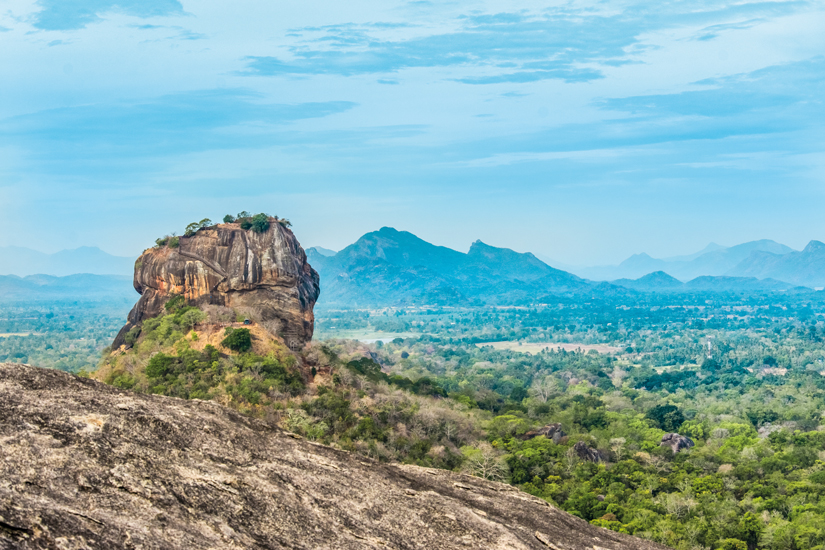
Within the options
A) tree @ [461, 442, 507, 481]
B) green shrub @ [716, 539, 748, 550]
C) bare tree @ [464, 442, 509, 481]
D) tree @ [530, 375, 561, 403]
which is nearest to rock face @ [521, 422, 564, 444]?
tree @ [461, 442, 507, 481]

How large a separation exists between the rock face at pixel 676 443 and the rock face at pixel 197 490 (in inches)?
1194

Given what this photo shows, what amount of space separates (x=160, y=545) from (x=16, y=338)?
135611mm

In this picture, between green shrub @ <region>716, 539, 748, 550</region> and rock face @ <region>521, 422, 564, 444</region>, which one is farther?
rock face @ <region>521, 422, 564, 444</region>

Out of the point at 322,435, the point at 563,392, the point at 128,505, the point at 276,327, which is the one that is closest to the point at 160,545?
the point at 128,505

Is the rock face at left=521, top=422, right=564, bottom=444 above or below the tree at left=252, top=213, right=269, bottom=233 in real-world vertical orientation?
below

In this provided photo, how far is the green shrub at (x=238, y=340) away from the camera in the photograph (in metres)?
36.4

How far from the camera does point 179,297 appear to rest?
42.1m

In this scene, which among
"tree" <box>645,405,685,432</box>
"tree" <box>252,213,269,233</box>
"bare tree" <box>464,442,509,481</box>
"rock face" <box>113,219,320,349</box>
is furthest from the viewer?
"tree" <box>645,405,685,432</box>

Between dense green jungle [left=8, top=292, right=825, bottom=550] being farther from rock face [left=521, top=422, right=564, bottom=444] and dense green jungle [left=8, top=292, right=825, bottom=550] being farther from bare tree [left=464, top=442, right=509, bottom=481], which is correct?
rock face [left=521, top=422, right=564, bottom=444]

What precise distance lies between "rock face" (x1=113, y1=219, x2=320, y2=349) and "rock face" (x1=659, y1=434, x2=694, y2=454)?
24.0 m

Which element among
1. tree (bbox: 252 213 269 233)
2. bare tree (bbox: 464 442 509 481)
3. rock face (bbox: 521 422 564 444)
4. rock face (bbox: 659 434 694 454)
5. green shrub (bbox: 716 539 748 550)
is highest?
tree (bbox: 252 213 269 233)

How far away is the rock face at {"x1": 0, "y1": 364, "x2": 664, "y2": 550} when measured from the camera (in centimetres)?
888

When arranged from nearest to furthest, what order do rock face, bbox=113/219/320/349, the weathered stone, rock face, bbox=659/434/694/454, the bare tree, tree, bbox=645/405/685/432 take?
1. the bare tree
2. the weathered stone
3. rock face, bbox=113/219/320/349
4. rock face, bbox=659/434/694/454
5. tree, bbox=645/405/685/432

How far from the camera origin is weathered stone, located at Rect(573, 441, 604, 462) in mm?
38281
